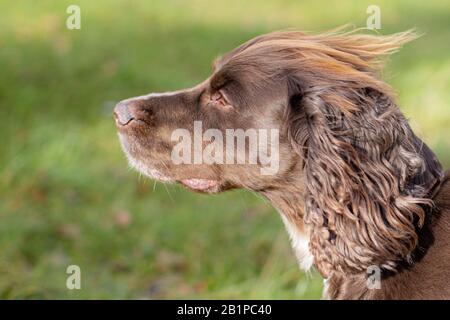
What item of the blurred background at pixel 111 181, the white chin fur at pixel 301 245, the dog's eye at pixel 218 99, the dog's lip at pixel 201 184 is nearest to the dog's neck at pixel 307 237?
the white chin fur at pixel 301 245

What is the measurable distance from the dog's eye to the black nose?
1.30 feet

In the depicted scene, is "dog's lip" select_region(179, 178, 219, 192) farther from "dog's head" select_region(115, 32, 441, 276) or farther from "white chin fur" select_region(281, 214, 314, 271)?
"white chin fur" select_region(281, 214, 314, 271)

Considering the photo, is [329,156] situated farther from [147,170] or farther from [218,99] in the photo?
[147,170]

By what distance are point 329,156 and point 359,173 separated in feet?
0.45

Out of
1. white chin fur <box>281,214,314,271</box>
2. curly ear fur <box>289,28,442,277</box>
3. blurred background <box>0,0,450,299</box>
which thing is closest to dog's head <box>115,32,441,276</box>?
curly ear fur <box>289,28,442,277</box>

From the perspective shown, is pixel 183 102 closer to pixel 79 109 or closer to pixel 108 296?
pixel 108 296

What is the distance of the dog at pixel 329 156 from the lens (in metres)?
3.28

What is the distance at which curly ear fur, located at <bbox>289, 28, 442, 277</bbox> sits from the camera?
328cm

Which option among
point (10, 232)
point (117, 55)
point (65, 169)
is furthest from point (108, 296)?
point (117, 55)

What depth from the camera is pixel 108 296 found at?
4.88 m

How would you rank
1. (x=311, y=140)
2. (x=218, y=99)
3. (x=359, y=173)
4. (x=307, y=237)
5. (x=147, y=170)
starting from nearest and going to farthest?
(x=359, y=173) → (x=311, y=140) → (x=307, y=237) → (x=218, y=99) → (x=147, y=170)

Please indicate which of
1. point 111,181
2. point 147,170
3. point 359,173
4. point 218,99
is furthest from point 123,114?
point 111,181

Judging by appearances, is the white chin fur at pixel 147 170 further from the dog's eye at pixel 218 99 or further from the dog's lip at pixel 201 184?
the dog's eye at pixel 218 99

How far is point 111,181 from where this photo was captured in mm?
6598
